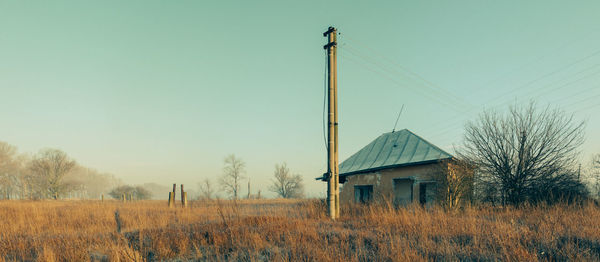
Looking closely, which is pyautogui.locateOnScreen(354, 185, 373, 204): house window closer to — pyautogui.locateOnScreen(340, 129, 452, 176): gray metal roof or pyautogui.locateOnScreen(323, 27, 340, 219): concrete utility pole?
pyautogui.locateOnScreen(340, 129, 452, 176): gray metal roof

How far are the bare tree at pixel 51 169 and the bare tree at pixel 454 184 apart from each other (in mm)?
56287

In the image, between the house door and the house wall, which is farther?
the house door

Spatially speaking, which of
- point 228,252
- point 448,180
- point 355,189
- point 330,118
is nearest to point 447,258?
point 228,252

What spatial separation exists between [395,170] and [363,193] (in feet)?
10.3

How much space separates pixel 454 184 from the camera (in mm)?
10625

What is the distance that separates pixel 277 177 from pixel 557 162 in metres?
47.9

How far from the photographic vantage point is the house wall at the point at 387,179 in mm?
12586

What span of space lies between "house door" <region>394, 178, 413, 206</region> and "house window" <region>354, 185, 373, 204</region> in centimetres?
164

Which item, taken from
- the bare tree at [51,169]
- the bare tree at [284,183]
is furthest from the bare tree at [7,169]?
the bare tree at [284,183]

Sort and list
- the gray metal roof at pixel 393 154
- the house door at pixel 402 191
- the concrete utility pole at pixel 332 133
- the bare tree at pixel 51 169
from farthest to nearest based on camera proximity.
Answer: the bare tree at pixel 51 169 → the house door at pixel 402 191 → the gray metal roof at pixel 393 154 → the concrete utility pole at pixel 332 133

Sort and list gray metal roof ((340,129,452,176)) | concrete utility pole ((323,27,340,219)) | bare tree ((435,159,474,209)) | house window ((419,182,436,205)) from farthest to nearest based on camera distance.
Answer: gray metal roof ((340,129,452,176)), house window ((419,182,436,205)), bare tree ((435,159,474,209)), concrete utility pole ((323,27,340,219))

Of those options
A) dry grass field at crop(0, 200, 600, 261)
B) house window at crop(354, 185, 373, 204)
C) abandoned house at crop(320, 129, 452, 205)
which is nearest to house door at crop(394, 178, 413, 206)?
abandoned house at crop(320, 129, 452, 205)

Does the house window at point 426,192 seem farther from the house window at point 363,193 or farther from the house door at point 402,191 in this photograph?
the house window at point 363,193

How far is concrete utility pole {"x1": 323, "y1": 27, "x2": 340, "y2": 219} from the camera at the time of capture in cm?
893
